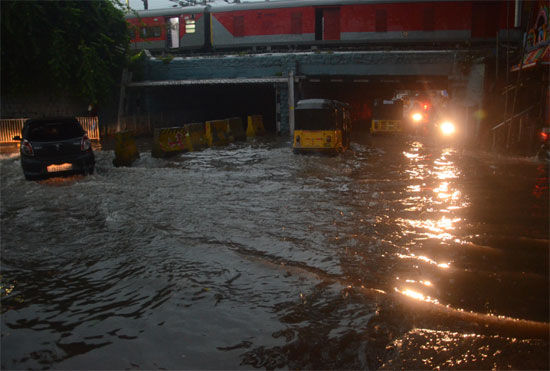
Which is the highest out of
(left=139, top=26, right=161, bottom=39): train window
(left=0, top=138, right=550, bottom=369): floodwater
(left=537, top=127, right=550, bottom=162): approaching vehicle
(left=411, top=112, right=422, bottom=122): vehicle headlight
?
(left=139, top=26, right=161, bottom=39): train window

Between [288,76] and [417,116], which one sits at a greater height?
[288,76]

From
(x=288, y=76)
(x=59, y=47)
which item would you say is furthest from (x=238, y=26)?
(x=59, y=47)

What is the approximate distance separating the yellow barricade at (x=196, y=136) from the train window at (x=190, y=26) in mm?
12481

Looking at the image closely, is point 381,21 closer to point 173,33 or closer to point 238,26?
point 238,26

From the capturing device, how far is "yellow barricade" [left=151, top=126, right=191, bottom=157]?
18.5 metres

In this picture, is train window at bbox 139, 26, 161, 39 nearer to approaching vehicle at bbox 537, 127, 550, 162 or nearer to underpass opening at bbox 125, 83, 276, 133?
underpass opening at bbox 125, 83, 276, 133

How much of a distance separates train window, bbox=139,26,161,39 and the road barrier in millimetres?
10397

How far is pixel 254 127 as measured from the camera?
2936 centimetres

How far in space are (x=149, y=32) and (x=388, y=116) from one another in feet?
61.2

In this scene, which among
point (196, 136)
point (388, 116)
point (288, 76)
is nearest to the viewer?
point (196, 136)

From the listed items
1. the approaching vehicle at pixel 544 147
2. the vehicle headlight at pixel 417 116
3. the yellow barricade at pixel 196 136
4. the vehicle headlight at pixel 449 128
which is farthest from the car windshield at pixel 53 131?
the vehicle headlight at pixel 417 116

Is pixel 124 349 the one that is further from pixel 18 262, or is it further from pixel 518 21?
pixel 518 21

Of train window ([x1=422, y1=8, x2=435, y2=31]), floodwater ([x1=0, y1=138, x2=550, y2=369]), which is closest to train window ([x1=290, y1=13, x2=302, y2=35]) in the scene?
train window ([x1=422, y1=8, x2=435, y2=31])

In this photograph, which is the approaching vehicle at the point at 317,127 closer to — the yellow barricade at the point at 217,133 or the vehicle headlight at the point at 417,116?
the yellow barricade at the point at 217,133
